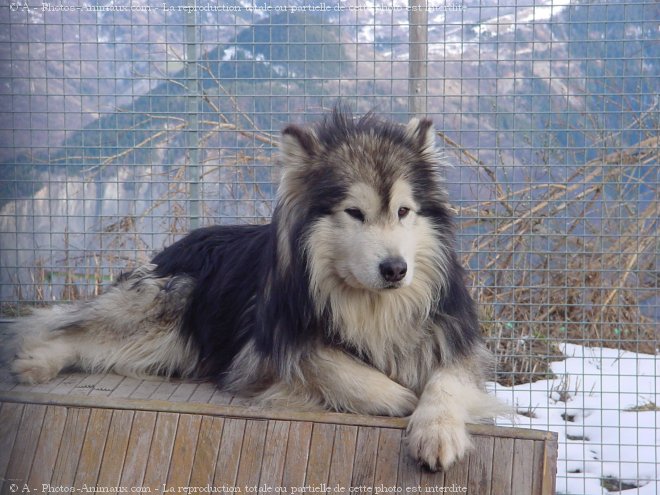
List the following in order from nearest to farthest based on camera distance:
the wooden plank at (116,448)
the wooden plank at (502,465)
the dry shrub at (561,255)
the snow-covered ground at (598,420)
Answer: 1. the wooden plank at (502,465)
2. the wooden plank at (116,448)
3. the snow-covered ground at (598,420)
4. the dry shrub at (561,255)

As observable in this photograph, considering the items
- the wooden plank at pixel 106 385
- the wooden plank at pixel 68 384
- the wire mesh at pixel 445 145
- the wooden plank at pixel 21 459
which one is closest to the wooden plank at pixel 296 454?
the wooden plank at pixel 106 385

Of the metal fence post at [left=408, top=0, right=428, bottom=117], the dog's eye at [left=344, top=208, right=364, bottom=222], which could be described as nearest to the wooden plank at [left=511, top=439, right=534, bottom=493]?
the dog's eye at [left=344, top=208, right=364, bottom=222]

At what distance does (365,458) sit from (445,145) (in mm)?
2867

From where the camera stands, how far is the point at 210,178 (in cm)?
538

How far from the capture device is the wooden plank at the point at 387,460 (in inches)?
106

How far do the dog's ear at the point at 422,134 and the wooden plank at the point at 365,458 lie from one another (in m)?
1.10

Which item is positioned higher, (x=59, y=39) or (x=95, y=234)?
(x=59, y=39)

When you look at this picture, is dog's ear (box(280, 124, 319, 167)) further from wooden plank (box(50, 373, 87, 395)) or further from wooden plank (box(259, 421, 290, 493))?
wooden plank (box(50, 373, 87, 395))

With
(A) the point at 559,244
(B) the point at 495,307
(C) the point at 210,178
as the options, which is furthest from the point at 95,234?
(A) the point at 559,244

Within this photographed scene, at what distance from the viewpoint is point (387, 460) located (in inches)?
108

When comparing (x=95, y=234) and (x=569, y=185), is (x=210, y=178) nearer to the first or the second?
(x=95, y=234)

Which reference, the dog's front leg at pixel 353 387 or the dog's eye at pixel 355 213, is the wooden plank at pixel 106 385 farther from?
the dog's eye at pixel 355 213

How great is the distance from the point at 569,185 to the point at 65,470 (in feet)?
12.3

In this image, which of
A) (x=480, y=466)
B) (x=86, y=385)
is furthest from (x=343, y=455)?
(x=86, y=385)
